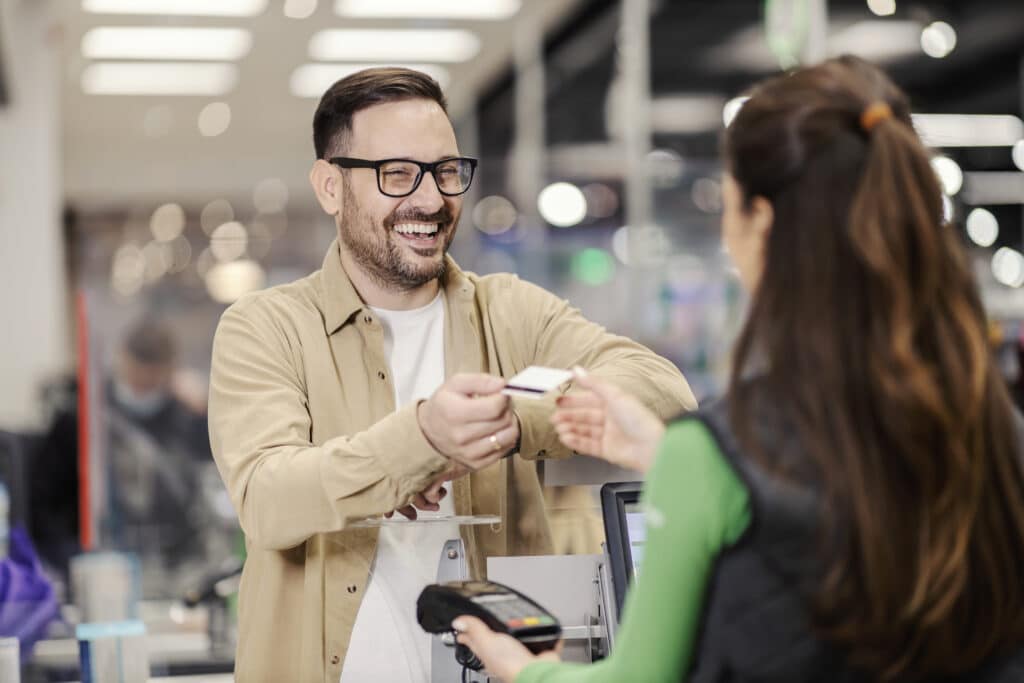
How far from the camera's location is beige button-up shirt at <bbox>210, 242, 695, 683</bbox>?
1810 millimetres

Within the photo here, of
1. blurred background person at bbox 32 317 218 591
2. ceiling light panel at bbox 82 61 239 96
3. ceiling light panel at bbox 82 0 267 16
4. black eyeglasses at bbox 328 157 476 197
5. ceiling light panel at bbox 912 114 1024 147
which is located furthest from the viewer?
ceiling light panel at bbox 82 61 239 96

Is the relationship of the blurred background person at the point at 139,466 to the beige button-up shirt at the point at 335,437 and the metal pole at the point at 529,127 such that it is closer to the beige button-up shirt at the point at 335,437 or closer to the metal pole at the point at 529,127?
the beige button-up shirt at the point at 335,437

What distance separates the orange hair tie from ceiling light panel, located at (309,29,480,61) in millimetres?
9656

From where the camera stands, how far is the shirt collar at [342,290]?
2.14 metres

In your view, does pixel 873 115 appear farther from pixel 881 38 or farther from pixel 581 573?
pixel 881 38

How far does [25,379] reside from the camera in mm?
8891

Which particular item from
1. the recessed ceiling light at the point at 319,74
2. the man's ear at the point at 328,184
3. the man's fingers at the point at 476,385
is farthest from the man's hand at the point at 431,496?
the recessed ceiling light at the point at 319,74

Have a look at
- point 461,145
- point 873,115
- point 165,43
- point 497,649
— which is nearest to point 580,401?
point 497,649

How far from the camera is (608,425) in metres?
1.58

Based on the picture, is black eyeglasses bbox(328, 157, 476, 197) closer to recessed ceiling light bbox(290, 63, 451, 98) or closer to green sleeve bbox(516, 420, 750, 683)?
green sleeve bbox(516, 420, 750, 683)

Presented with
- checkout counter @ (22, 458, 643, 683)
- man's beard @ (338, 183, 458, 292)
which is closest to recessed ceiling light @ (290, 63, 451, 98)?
man's beard @ (338, 183, 458, 292)

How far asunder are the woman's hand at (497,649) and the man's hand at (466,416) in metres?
0.28

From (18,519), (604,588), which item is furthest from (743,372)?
(18,519)

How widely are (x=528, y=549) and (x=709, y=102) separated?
329 inches
